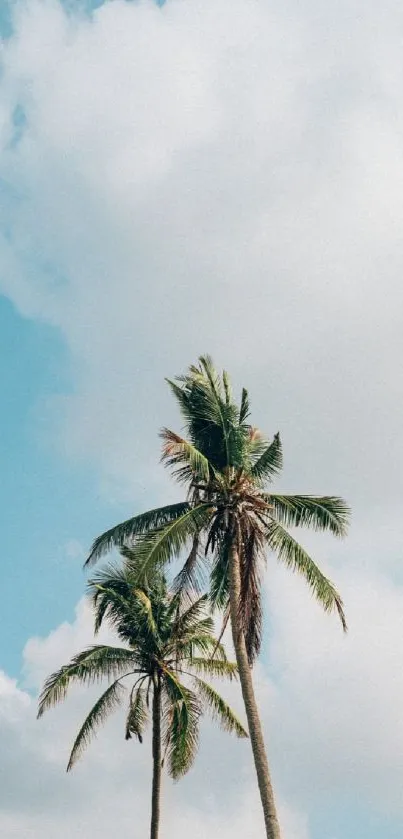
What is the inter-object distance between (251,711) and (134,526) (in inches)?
241

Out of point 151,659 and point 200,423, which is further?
point 151,659

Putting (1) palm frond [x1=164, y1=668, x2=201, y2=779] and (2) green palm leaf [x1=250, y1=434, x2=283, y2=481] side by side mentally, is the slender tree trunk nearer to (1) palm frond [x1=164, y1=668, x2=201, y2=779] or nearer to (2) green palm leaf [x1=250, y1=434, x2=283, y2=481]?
(1) palm frond [x1=164, y1=668, x2=201, y2=779]

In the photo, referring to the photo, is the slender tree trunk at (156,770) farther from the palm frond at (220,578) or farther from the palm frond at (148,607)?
the palm frond at (220,578)

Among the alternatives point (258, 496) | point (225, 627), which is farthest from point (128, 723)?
point (258, 496)

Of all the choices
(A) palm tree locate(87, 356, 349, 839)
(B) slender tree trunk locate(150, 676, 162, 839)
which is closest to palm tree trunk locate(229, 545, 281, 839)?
(A) palm tree locate(87, 356, 349, 839)

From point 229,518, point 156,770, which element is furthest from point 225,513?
point 156,770

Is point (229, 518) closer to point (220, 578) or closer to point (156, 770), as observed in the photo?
point (220, 578)

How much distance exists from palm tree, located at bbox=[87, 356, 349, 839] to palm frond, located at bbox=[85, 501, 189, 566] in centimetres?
3

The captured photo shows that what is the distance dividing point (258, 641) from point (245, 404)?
668 centimetres

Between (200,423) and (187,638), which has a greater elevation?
(200,423)

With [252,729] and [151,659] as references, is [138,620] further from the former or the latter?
[252,729]

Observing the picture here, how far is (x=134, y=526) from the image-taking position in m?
27.5

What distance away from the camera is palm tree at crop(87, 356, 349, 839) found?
84.4 ft

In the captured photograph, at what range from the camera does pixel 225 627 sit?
2620 cm
